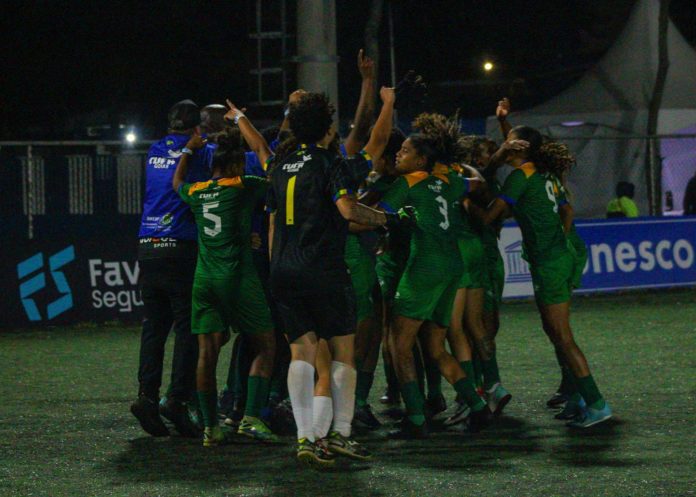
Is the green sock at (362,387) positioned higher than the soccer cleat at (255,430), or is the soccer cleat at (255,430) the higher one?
the green sock at (362,387)

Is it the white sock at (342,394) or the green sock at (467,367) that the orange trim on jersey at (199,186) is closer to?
the white sock at (342,394)

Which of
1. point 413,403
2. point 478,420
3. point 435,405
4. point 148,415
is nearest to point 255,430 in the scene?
point 148,415

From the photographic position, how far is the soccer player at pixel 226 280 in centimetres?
770

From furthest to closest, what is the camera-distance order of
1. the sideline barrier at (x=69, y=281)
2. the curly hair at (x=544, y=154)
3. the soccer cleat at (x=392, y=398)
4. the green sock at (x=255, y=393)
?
the sideline barrier at (x=69, y=281) < the soccer cleat at (x=392, y=398) < the curly hair at (x=544, y=154) < the green sock at (x=255, y=393)

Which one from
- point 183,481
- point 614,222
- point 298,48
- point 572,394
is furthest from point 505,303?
point 183,481

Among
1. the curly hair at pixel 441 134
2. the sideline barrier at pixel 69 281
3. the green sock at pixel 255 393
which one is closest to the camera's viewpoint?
the green sock at pixel 255 393

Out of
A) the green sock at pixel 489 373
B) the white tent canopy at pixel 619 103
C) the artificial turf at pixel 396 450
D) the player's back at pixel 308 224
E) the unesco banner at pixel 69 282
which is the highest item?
the white tent canopy at pixel 619 103

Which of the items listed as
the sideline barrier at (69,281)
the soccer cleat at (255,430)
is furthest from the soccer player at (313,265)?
the sideline barrier at (69,281)

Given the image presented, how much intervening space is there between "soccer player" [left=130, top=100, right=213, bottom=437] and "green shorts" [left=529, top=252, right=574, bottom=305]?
230cm

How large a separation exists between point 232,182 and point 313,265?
1046 millimetres

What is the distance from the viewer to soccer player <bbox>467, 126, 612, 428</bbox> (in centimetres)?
826

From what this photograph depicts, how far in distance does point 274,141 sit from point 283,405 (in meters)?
1.82

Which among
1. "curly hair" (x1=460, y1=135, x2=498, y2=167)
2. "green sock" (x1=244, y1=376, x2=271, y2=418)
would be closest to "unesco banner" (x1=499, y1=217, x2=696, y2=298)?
"curly hair" (x1=460, y1=135, x2=498, y2=167)

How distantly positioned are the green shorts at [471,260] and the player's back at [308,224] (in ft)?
6.43
